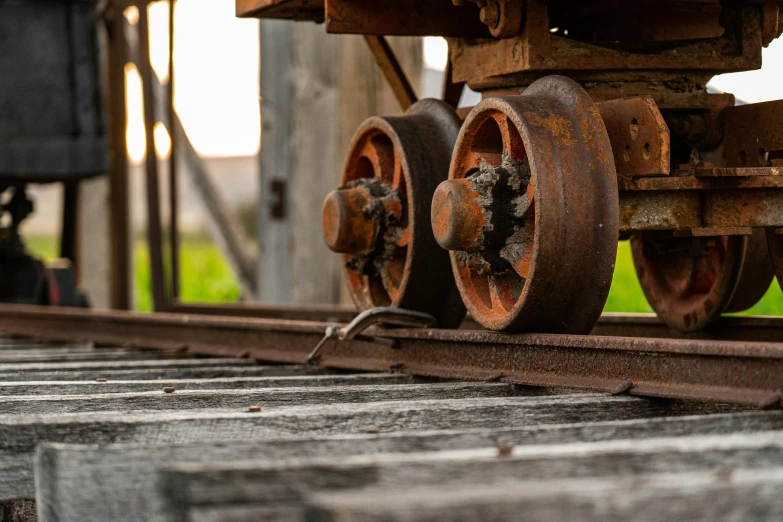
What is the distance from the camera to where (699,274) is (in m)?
3.46

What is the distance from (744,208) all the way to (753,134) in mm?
345

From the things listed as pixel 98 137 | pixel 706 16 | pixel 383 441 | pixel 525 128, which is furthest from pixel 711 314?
pixel 98 137

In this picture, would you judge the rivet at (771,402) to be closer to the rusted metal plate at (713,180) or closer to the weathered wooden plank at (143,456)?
A: the weathered wooden plank at (143,456)

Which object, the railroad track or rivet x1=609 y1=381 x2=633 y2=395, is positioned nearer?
the railroad track

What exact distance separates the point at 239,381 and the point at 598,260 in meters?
0.84

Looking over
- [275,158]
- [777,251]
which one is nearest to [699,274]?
[777,251]

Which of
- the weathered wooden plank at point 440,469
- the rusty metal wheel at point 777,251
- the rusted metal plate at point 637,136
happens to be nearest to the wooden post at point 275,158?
the rusty metal wheel at point 777,251

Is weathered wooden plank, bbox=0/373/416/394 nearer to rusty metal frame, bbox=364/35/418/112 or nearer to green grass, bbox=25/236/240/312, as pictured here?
rusty metal frame, bbox=364/35/418/112

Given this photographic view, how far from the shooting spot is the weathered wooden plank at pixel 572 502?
3.44 feet

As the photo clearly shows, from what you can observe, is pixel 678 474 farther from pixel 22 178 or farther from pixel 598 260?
pixel 22 178

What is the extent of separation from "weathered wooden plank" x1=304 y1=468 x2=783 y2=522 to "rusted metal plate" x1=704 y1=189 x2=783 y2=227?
1.63 m

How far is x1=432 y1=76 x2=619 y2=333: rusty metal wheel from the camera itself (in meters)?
2.50

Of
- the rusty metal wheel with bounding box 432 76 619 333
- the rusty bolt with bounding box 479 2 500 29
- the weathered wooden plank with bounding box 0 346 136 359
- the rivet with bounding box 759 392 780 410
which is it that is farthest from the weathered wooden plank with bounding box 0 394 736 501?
the weathered wooden plank with bounding box 0 346 136 359

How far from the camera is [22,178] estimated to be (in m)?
6.31
